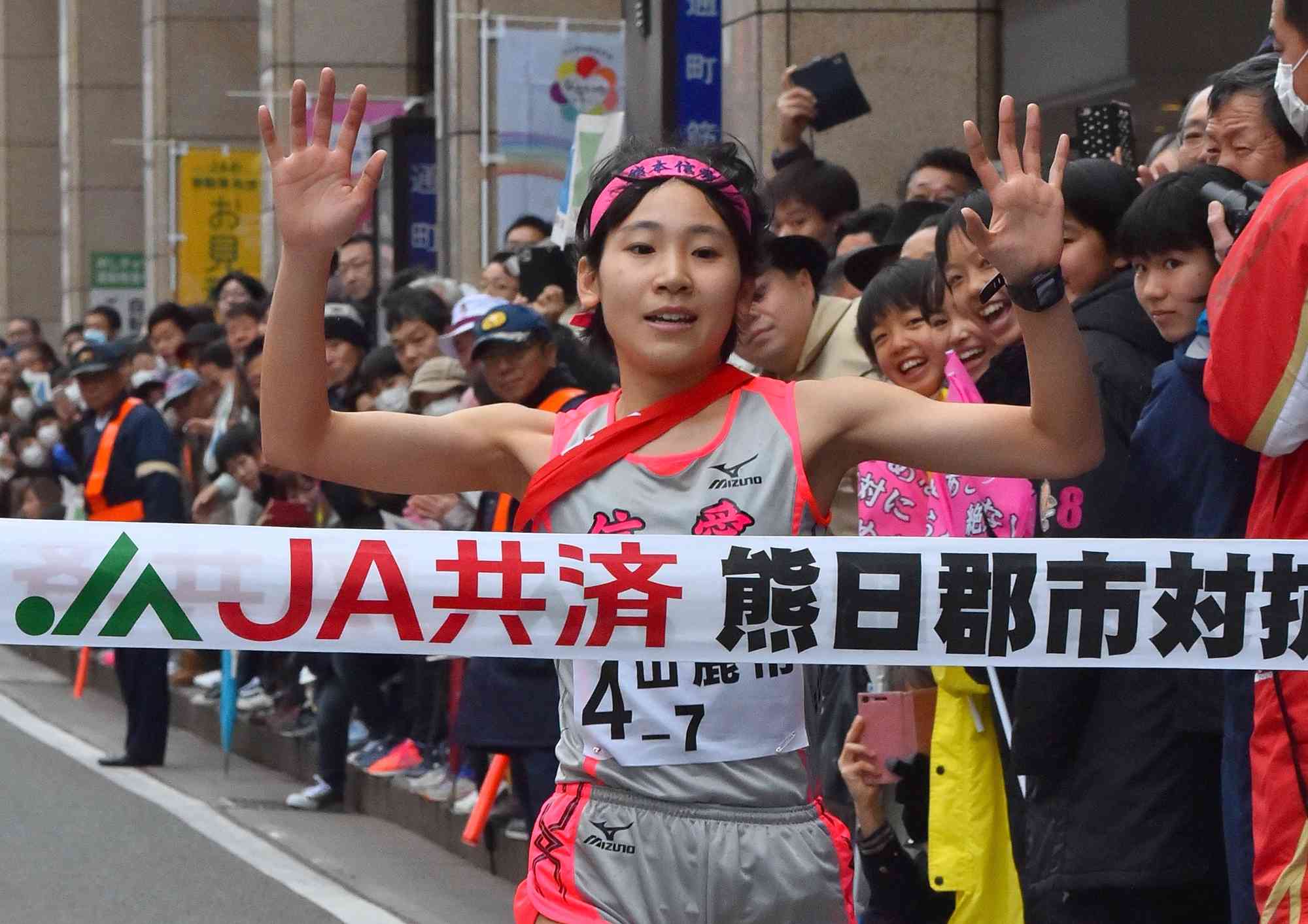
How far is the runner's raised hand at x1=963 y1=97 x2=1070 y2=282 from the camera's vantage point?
327 cm

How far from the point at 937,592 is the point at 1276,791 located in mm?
633

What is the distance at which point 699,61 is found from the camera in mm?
11562

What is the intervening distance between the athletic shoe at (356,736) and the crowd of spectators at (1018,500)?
1.51m

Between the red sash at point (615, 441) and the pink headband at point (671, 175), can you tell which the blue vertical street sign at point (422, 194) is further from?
the red sash at point (615, 441)

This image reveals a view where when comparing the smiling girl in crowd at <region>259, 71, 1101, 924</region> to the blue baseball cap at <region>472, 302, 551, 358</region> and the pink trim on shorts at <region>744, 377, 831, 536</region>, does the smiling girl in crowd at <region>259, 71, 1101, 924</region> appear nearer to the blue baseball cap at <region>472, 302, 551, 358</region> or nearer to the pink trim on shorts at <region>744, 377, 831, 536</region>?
the pink trim on shorts at <region>744, 377, 831, 536</region>

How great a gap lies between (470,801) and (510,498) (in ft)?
5.69

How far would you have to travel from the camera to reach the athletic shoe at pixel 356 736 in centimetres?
990

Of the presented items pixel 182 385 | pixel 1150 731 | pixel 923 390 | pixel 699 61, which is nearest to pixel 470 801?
pixel 923 390

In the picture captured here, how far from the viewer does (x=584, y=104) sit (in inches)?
575

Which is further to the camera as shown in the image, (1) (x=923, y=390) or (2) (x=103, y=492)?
(2) (x=103, y=492)

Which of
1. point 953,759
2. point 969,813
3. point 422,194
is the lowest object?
point 969,813

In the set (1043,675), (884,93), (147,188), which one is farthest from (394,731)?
(147,188)

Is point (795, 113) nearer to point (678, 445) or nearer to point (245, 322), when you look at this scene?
point (245, 322)

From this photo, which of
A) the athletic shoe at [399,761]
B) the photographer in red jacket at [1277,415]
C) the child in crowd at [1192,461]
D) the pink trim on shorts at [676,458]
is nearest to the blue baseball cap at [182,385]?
the athletic shoe at [399,761]
